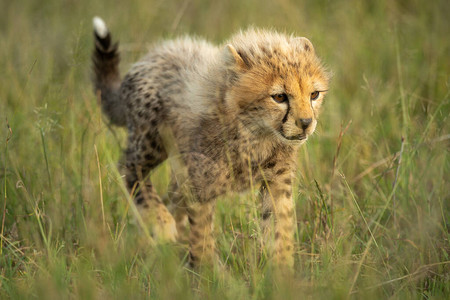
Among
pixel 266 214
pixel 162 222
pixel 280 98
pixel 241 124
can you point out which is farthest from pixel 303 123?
pixel 162 222

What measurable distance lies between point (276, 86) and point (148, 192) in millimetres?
1450

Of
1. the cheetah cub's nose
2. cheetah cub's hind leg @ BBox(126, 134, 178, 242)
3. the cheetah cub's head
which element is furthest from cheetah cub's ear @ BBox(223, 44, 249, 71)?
cheetah cub's hind leg @ BBox(126, 134, 178, 242)

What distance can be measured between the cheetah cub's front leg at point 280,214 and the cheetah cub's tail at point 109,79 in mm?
1376

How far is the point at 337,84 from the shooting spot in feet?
16.4

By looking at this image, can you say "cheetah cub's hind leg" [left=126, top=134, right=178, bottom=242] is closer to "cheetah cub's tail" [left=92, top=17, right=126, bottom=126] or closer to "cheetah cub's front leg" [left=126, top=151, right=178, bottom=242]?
"cheetah cub's front leg" [left=126, top=151, right=178, bottom=242]

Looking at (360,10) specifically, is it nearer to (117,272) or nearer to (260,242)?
(260,242)

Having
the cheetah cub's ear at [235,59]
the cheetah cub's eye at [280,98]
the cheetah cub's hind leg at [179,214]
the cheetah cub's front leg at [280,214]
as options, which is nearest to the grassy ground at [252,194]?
the cheetah cub's front leg at [280,214]

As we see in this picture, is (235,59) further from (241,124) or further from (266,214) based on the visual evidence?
(266,214)

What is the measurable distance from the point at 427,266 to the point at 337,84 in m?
2.63

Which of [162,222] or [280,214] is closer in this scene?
[280,214]

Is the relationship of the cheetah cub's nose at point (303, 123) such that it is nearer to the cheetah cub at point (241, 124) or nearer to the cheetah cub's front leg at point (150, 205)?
the cheetah cub at point (241, 124)

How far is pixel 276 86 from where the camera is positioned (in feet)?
9.18

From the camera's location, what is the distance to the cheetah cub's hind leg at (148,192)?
12.5 feet

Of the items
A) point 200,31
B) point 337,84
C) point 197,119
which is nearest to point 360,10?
point 337,84
